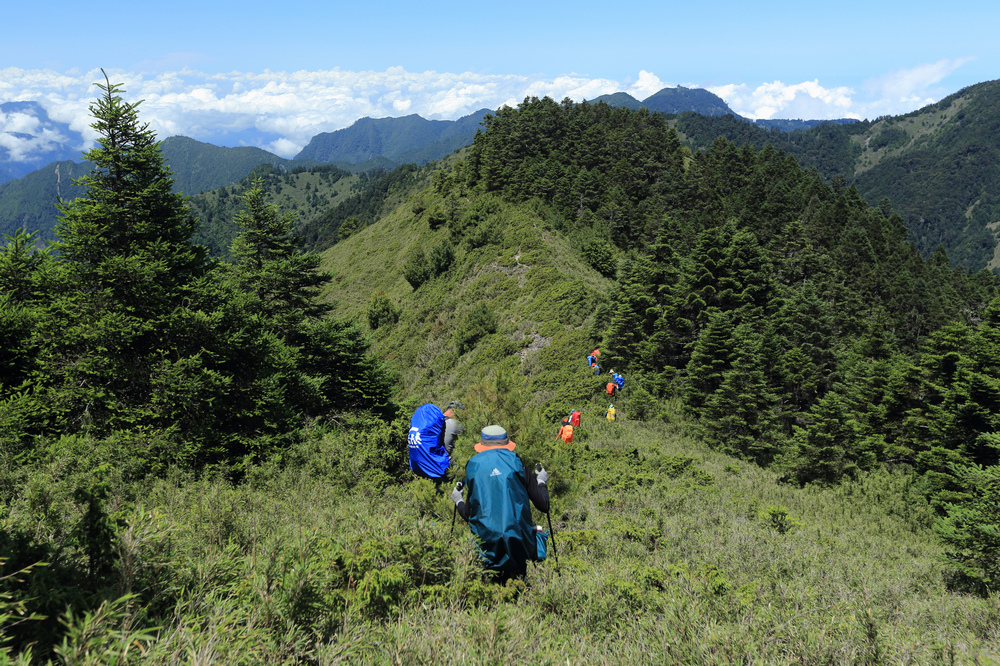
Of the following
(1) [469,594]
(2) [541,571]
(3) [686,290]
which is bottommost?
(3) [686,290]

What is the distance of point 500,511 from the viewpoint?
3.75 m

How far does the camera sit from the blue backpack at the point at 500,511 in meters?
3.74

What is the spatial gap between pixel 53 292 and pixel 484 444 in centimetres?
1110

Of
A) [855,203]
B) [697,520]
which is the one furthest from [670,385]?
[855,203]

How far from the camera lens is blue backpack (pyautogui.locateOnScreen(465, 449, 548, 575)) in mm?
3742

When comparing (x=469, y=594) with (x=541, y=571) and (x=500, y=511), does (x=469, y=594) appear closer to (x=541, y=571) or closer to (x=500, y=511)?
(x=500, y=511)

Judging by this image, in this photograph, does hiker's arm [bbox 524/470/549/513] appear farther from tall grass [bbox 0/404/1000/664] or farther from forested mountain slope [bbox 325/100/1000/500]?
forested mountain slope [bbox 325/100/1000/500]

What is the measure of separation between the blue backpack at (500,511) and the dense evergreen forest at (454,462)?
28 centimetres

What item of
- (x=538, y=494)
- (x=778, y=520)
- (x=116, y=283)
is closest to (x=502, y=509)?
(x=538, y=494)

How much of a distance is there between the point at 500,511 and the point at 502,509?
0.08ft

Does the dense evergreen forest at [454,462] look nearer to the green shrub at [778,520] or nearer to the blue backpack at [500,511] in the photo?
the green shrub at [778,520]

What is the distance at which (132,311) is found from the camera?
32.8 feet

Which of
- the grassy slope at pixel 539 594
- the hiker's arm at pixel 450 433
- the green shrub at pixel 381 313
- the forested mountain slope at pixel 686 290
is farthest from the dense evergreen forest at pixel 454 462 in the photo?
the green shrub at pixel 381 313

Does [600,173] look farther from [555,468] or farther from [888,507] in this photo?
[555,468]
